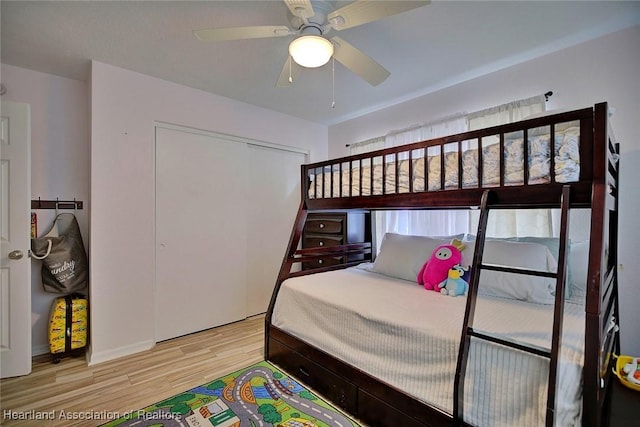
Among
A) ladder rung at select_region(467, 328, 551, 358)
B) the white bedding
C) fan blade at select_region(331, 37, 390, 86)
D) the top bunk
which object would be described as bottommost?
the white bedding

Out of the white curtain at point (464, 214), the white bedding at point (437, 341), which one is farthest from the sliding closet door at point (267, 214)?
the white bedding at point (437, 341)

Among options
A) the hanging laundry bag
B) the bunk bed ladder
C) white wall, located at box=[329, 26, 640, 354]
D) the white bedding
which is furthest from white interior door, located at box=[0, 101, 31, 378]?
white wall, located at box=[329, 26, 640, 354]

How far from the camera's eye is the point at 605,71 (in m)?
2.00

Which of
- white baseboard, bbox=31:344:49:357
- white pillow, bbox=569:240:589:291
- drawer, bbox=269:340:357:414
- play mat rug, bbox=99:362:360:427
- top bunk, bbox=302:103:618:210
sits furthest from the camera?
white baseboard, bbox=31:344:49:357

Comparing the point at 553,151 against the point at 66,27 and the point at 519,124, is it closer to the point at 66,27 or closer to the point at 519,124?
the point at 519,124

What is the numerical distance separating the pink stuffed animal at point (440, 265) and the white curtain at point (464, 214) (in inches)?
23.8

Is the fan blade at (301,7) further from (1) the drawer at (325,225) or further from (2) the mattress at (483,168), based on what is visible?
(1) the drawer at (325,225)

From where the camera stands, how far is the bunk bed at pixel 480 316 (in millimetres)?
1107

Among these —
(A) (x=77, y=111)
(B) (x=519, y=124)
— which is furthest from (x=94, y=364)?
(B) (x=519, y=124)

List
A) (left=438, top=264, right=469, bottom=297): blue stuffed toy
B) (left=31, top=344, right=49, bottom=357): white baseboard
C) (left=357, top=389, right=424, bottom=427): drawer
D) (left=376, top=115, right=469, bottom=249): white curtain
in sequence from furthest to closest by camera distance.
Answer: (left=376, top=115, right=469, bottom=249): white curtain
(left=31, top=344, right=49, bottom=357): white baseboard
(left=438, top=264, right=469, bottom=297): blue stuffed toy
(left=357, top=389, right=424, bottom=427): drawer

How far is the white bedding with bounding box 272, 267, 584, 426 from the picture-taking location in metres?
1.12

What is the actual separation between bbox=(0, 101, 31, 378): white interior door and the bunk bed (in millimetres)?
1873

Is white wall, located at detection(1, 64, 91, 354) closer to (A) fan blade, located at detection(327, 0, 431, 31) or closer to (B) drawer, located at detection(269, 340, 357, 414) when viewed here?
(B) drawer, located at detection(269, 340, 357, 414)

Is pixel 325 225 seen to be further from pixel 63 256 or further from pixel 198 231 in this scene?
pixel 63 256
